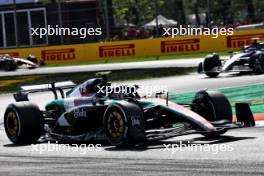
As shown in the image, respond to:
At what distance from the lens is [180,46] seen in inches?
1382

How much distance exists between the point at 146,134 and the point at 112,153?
0.71 meters

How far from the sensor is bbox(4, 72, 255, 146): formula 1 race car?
9.57 meters

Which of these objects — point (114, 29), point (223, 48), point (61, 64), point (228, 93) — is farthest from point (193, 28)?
point (228, 93)

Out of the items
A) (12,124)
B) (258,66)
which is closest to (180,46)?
(258,66)

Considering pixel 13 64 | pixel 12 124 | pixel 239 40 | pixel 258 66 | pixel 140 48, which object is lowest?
pixel 13 64

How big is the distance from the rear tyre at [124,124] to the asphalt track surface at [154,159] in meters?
0.14

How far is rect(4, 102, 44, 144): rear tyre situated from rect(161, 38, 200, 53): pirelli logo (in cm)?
2415

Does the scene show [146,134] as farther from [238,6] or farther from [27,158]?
[238,6]

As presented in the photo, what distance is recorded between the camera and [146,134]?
9.77 meters

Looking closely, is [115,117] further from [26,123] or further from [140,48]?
[140,48]

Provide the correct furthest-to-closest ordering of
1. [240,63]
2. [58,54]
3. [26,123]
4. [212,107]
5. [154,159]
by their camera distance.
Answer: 1. [58,54]
2. [240,63]
3. [26,123]
4. [212,107]
5. [154,159]

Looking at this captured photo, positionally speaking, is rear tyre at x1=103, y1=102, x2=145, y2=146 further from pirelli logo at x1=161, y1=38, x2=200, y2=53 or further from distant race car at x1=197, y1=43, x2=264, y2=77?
pirelli logo at x1=161, y1=38, x2=200, y2=53

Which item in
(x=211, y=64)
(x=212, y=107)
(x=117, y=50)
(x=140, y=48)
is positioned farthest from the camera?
(x=117, y=50)

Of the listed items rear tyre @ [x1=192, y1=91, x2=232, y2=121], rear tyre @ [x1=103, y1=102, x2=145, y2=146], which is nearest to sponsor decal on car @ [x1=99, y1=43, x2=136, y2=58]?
rear tyre @ [x1=192, y1=91, x2=232, y2=121]
